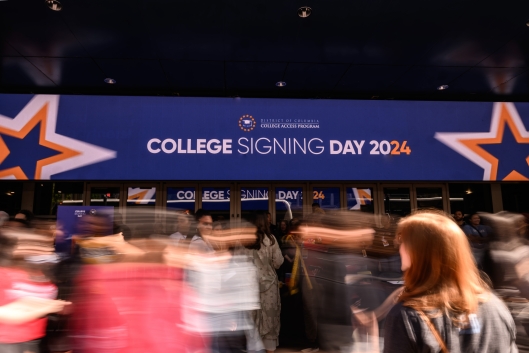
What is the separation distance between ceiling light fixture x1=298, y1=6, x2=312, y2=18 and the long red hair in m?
3.93

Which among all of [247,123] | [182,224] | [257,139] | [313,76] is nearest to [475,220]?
[313,76]

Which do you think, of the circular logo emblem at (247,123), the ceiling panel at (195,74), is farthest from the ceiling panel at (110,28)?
the circular logo emblem at (247,123)

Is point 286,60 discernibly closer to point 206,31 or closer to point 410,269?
point 206,31

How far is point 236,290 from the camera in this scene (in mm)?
3064

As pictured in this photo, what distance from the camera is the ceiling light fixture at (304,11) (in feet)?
15.4

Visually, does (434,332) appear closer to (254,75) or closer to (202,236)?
(202,236)

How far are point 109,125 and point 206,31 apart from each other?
2.82 metres

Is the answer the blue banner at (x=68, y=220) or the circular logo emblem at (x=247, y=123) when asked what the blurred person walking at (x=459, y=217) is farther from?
the blue banner at (x=68, y=220)

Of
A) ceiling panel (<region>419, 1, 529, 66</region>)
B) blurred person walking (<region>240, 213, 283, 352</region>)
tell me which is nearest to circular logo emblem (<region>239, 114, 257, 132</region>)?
blurred person walking (<region>240, 213, 283, 352</region>)

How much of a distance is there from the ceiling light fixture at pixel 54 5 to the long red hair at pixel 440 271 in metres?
4.91

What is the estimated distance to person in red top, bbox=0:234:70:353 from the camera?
2652 millimetres

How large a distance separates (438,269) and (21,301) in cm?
284

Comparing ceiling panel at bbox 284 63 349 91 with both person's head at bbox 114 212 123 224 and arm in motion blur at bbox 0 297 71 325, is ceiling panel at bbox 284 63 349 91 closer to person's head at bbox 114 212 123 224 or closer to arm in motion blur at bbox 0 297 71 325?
person's head at bbox 114 212 123 224

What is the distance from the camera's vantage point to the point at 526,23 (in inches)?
200
